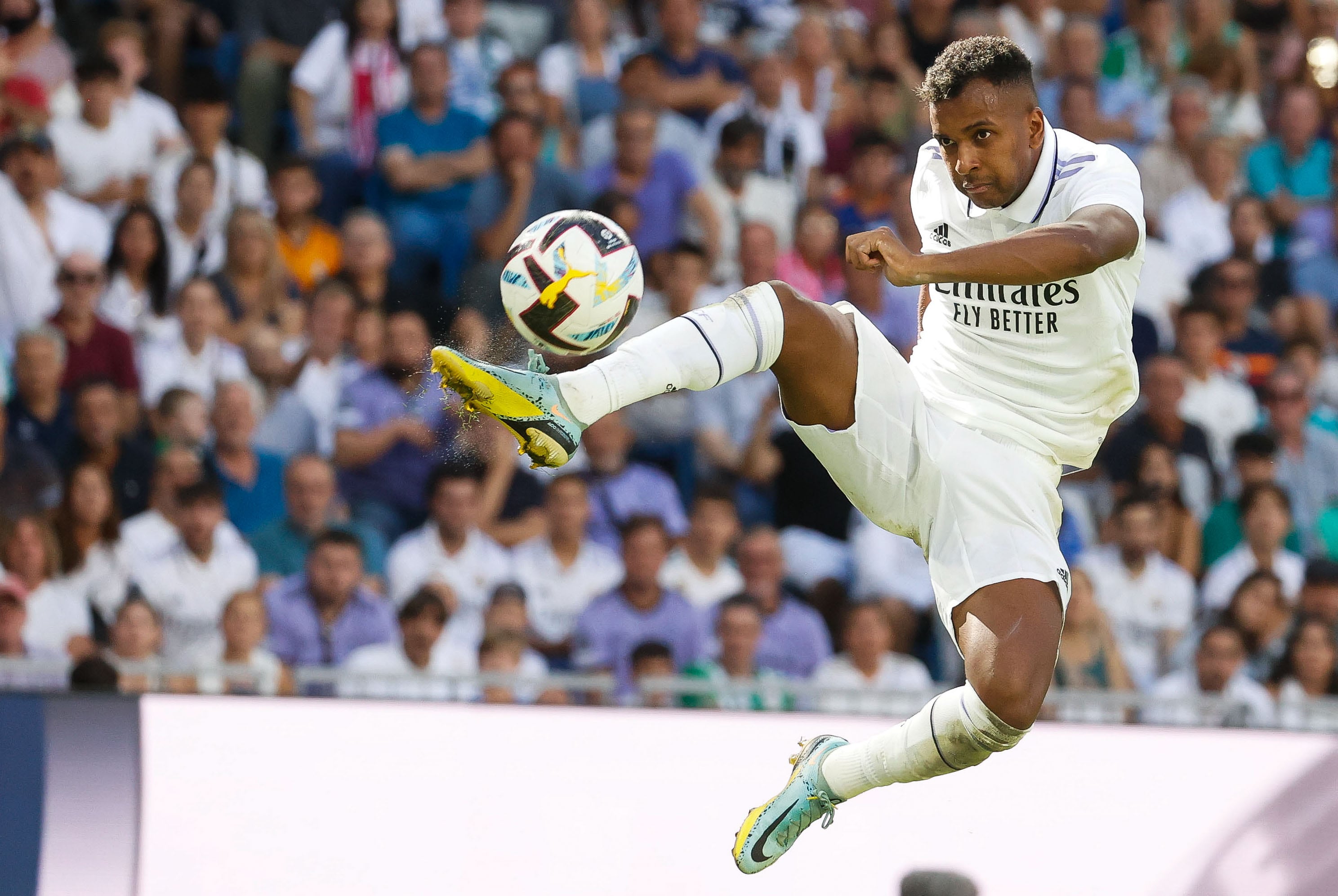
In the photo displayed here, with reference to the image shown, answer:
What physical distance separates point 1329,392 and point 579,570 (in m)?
4.44

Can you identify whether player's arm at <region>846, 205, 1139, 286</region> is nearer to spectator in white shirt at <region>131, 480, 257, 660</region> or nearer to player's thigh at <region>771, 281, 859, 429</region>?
player's thigh at <region>771, 281, 859, 429</region>

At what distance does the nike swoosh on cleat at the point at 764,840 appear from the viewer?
4.45m

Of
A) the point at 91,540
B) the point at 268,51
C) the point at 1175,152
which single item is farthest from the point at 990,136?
the point at 1175,152

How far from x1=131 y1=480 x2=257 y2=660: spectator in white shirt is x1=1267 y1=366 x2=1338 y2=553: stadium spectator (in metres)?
5.30

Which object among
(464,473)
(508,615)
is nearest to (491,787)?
(508,615)

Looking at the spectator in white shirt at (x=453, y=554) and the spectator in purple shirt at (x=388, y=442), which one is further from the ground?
the spectator in purple shirt at (x=388, y=442)

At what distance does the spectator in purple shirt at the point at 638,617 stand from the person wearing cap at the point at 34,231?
2.99m

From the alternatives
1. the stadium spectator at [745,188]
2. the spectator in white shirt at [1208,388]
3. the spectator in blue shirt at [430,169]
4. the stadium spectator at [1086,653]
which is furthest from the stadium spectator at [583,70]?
the stadium spectator at [1086,653]

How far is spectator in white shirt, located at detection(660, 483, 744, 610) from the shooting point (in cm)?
756

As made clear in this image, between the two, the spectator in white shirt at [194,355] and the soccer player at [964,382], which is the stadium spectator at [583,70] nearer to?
the spectator in white shirt at [194,355]

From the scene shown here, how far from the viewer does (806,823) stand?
449 cm

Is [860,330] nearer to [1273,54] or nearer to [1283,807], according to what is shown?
[1283,807]

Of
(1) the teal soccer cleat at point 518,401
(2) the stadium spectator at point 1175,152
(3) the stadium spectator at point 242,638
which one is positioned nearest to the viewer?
(1) the teal soccer cleat at point 518,401

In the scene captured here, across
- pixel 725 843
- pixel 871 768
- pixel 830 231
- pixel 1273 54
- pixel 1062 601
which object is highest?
pixel 1273 54
